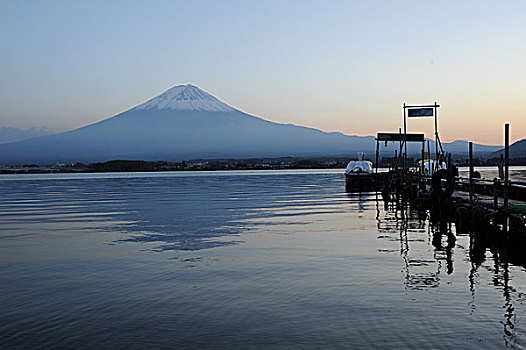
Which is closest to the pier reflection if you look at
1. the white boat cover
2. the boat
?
the white boat cover

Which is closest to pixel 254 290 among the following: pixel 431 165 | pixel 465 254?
pixel 465 254

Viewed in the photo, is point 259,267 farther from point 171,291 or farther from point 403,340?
point 403,340

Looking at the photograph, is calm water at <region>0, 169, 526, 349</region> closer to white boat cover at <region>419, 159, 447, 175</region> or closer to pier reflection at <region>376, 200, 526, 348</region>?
pier reflection at <region>376, 200, 526, 348</region>

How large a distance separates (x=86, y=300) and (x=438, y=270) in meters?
7.94

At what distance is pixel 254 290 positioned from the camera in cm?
1215

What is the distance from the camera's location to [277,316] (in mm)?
10078

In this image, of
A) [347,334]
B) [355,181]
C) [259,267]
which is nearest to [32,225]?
[259,267]

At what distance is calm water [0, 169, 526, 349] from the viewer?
896 cm

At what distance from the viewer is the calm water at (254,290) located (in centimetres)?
896

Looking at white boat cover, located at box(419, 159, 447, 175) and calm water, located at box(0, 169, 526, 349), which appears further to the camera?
white boat cover, located at box(419, 159, 447, 175)

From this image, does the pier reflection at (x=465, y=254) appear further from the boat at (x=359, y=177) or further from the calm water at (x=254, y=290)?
the boat at (x=359, y=177)

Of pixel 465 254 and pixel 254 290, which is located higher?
pixel 254 290

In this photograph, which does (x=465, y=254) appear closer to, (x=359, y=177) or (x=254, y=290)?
(x=254, y=290)

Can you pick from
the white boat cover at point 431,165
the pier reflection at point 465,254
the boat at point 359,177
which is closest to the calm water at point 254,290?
the pier reflection at point 465,254
